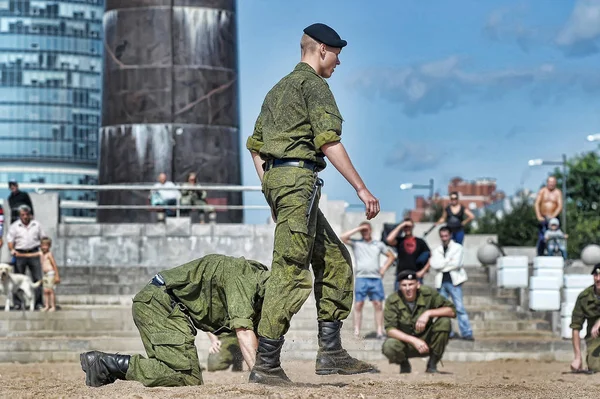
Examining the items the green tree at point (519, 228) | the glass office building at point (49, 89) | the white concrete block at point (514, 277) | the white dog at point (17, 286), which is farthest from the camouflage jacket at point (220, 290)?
the glass office building at point (49, 89)

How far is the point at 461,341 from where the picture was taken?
1923 centimetres

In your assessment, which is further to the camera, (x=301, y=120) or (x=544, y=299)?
(x=544, y=299)

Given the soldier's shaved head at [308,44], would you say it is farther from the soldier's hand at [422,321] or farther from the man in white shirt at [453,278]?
the man in white shirt at [453,278]

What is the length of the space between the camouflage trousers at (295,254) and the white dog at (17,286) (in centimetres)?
1177

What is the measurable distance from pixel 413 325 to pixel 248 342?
626 centimetres

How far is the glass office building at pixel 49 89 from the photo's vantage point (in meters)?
159

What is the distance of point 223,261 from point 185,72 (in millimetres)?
17853

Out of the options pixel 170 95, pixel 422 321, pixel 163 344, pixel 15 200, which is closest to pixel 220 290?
pixel 163 344

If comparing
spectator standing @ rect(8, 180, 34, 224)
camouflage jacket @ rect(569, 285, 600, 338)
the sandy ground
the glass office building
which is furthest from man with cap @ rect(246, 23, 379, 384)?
the glass office building

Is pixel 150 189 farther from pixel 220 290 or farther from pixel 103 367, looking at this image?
pixel 220 290

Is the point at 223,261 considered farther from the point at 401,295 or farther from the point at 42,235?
the point at 42,235

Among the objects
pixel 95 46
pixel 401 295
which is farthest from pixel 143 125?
pixel 95 46

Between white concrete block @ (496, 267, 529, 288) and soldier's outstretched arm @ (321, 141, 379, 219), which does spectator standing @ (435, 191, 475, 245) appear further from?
soldier's outstretched arm @ (321, 141, 379, 219)

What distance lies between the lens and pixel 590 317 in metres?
14.9
